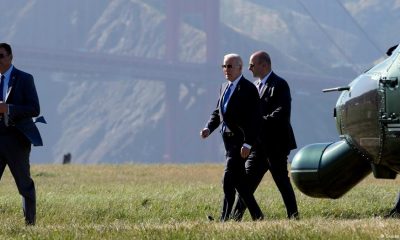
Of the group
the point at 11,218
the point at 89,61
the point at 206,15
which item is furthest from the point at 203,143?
the point at 11,218

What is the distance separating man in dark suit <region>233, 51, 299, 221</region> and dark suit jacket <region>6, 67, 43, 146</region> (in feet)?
8.07

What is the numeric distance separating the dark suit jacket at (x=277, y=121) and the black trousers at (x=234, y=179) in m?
0.59

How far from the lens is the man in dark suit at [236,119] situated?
11.4 meters

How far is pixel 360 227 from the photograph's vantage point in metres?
9.59

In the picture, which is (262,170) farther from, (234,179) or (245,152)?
Answer: (245,152)

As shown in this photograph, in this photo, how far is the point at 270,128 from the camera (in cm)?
1216

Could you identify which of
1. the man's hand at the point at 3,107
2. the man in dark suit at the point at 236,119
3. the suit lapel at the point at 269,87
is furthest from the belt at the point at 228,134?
the man's hand at the point at 3,107

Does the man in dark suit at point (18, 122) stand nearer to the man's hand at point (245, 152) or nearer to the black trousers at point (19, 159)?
the black trousers at point (19, 159)

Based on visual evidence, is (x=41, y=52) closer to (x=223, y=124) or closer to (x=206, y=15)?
(x=206, y=15)

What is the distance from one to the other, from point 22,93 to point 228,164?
2277 millimetres

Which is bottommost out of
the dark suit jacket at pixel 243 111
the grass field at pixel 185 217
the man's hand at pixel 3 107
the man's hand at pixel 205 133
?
the grass field at pixel 185 217

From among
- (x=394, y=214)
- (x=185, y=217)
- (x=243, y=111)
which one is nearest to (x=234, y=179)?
(x=243, y=111)

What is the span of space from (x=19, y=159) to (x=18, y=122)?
0.38 metres

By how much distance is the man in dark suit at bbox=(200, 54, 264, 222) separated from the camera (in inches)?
449
